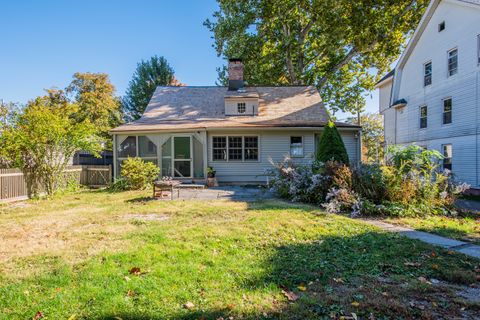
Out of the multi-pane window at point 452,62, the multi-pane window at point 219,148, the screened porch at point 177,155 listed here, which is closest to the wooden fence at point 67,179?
the screened porch at point 177,155

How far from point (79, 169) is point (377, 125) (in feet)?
121

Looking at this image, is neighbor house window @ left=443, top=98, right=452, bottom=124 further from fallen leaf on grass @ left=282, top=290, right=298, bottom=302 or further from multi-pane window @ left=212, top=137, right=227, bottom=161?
fallen leaf on grass @ left=282, top=290, right=298, bottom=302

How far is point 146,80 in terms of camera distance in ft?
96.9

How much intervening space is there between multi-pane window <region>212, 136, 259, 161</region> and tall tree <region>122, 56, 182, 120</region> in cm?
1908

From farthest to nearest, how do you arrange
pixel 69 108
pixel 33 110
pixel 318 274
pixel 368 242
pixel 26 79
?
pixel 26 79
pixel 69 108
pixel 33 110
pixel 368 242
pixel 318 274

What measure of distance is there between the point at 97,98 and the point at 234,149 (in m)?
22.3

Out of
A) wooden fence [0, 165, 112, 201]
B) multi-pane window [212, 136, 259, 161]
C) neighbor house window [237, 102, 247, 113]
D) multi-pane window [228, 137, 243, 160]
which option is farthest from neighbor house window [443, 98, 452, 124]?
wooden fence [0, 165, 112, 201]

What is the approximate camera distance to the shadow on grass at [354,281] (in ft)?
7.85

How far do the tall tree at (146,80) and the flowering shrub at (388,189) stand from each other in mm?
25946

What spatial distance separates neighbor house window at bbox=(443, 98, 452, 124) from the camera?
13095 millimetres

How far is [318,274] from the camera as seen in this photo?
319 centimetres

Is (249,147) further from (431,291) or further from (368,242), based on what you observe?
(431,291)

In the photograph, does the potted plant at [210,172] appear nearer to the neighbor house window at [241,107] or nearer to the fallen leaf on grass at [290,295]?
the neighbor house window at [241,107]

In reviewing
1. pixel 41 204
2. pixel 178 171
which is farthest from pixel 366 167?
pixel 41 204
